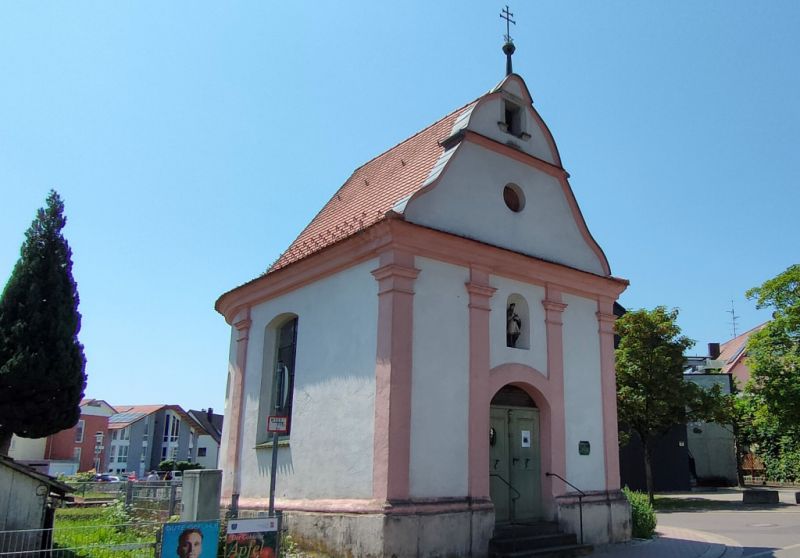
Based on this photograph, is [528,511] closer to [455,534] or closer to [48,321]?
[455,534]

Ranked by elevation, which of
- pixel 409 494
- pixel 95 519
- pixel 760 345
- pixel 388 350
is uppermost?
pixel 760 345

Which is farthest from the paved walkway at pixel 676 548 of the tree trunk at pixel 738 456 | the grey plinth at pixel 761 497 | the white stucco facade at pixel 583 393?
the tree trunk at pixel 738 456

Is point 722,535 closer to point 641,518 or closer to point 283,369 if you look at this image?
point 641,518

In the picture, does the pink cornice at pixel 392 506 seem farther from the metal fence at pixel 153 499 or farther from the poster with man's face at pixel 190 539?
the poster with man's face at pixel 190 539

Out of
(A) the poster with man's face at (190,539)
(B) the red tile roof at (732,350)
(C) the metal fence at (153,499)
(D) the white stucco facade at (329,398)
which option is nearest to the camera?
(A) the poster with man's face at (190,539)

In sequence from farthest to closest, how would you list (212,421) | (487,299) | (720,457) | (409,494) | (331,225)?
1. (212,421)
2. (720,457)
3. (331,225)
4. (487,299)
5. (409,494)

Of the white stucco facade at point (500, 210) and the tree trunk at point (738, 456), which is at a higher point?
the white stucco facade at point (500, 210)

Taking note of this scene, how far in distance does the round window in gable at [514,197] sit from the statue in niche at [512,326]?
6.75 feet

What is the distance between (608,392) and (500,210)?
443 centimetres

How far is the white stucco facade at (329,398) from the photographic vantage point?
10758 millimetres

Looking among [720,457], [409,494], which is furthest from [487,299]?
[720,457]

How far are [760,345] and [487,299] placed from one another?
1925 cm

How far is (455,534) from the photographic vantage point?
10133mm

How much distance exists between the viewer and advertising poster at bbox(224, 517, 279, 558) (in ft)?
23.7
